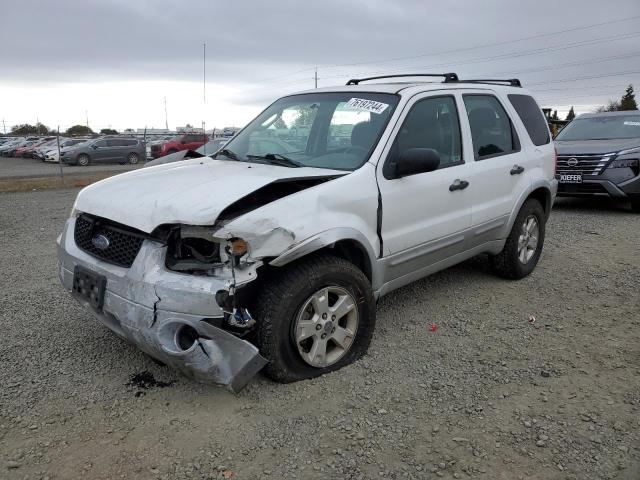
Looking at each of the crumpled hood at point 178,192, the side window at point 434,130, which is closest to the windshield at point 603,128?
the side window at point 434,130

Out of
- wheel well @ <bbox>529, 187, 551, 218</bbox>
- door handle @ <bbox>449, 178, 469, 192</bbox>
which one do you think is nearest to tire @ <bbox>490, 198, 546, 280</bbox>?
wheel well @ <bbox>529, 187, 551, 218</bbox>

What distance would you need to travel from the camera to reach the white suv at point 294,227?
9.30 feet

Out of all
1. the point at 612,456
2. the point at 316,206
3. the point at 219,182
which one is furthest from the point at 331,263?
the point at 612,456

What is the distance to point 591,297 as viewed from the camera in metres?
4.87

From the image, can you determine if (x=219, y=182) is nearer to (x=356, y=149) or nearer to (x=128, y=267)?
(x=128, y=267)

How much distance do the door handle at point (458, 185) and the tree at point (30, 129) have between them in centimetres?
6141

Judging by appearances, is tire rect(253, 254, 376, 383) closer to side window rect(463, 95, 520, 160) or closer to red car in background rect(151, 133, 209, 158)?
side window rect(463, 95, 520, 160)

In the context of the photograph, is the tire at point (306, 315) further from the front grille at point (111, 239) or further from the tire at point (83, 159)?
the tire at point (83, 159)

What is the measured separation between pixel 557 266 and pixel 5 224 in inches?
314

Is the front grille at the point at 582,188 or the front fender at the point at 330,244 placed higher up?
the front fender at the point at 330,244

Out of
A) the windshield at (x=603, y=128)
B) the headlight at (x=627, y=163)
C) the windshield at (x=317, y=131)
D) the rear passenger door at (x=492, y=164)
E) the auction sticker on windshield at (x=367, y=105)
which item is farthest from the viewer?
the windshield at (x=603, y=128)

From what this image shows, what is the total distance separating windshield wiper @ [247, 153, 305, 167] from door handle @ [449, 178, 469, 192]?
3.90ft

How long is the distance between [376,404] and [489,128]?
276cm

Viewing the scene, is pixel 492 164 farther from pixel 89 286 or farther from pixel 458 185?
pixel 89 286
